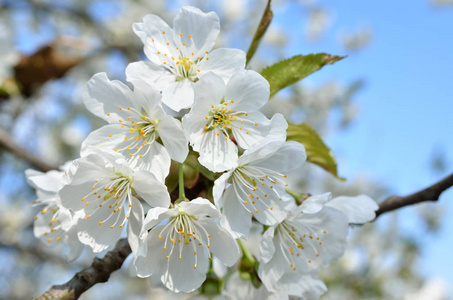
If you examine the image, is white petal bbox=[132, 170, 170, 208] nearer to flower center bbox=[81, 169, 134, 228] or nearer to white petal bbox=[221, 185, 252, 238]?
Answer: flower center bbox=[81, 169, 134, 228]

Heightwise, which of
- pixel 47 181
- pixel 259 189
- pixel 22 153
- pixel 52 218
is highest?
pixel 259 189

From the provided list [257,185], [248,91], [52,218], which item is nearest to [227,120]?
[248,91]

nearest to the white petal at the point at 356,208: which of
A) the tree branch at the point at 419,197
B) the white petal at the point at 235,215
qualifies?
the tree branch at the point at 419,197

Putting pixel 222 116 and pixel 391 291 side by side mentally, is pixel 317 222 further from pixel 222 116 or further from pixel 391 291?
pixel 391 291

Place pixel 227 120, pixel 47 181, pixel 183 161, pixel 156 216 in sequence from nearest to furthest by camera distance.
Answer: pixel 156 216 < pixel 183 161 < pixel 227 120 < pixel 47 181

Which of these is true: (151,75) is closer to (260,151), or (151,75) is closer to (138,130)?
(138,130)

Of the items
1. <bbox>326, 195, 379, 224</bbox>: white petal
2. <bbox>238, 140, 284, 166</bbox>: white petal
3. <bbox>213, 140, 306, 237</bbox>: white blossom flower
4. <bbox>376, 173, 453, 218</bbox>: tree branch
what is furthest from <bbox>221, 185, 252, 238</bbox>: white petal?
<bbox>376, 173, 453, 218</bbox>: tree branch
